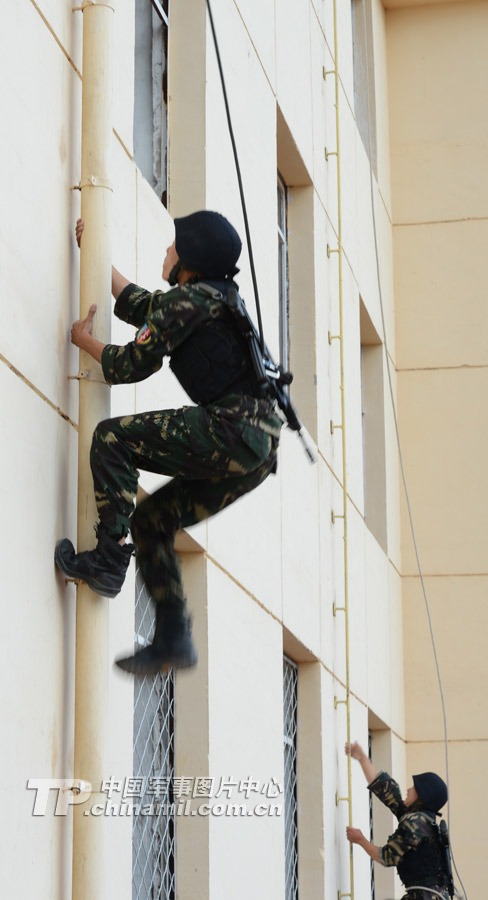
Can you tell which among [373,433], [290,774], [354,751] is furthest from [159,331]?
[373,433]

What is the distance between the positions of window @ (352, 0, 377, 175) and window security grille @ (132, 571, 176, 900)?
8.87 meters

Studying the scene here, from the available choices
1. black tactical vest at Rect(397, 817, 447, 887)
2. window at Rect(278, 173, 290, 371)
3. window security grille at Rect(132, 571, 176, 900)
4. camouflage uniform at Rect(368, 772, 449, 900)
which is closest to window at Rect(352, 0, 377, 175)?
window at Rect(278, 173, 290, 371)

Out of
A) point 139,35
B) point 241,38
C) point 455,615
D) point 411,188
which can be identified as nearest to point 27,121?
point 139,35

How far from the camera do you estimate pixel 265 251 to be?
334 inches

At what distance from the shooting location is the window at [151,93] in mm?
6941

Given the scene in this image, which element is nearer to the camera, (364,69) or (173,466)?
(173,466)

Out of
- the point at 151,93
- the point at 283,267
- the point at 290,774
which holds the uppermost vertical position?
the point at 283,267

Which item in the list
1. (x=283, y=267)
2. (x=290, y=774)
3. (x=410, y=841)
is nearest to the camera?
(x=290, y=774)

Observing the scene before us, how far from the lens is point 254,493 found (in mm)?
7773

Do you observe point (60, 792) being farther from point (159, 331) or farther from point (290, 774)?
point (290, 774)

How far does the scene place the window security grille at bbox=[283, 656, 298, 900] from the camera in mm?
9016

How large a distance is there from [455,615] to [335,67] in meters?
5.55

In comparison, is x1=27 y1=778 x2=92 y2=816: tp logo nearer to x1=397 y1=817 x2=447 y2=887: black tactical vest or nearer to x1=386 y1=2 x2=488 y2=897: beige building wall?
x1=397 y1=817 x2=447 y2=887: black tactical vest

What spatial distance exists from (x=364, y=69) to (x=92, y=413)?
431 inches
